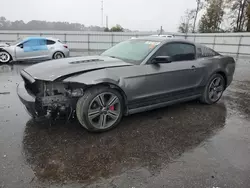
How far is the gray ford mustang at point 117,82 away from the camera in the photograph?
10.2 feet

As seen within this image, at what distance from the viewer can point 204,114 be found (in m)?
4.34

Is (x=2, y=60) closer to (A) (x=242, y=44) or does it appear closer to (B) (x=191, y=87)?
(B) (x=191, y=87)

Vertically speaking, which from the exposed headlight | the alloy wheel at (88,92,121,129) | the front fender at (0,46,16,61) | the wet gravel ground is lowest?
the wet gravel ground

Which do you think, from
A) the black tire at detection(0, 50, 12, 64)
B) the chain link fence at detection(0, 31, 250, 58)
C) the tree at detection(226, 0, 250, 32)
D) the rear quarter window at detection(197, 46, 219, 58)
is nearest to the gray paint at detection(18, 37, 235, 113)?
the rear quarter window at detection(197, 46, 219, 58)

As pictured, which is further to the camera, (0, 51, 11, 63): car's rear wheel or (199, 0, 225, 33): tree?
(199, 0, 225, 33): tree

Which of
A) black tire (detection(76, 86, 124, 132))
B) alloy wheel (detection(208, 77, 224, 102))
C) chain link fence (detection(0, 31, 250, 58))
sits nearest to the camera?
black tire (detection(76, 86, 124, 132))

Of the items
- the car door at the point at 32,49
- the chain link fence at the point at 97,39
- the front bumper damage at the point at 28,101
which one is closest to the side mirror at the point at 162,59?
the front bumper damage at the point at 28,101

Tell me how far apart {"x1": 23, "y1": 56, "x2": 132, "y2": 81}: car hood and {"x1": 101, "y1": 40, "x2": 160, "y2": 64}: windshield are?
0.85ft

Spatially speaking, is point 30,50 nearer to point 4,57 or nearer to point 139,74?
point 4,57

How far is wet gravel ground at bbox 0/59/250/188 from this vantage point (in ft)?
7.68

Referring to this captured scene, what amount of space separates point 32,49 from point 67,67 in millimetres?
9665

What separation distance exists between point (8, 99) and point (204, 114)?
438 centimetres

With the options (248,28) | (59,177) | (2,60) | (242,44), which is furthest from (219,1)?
(59,177)

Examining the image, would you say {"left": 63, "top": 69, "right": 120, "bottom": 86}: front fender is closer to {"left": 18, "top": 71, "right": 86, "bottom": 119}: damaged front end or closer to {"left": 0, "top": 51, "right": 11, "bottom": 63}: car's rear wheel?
{"left": 18, "top": 71, "right": 86, "bottom": 119}: damaged front end
